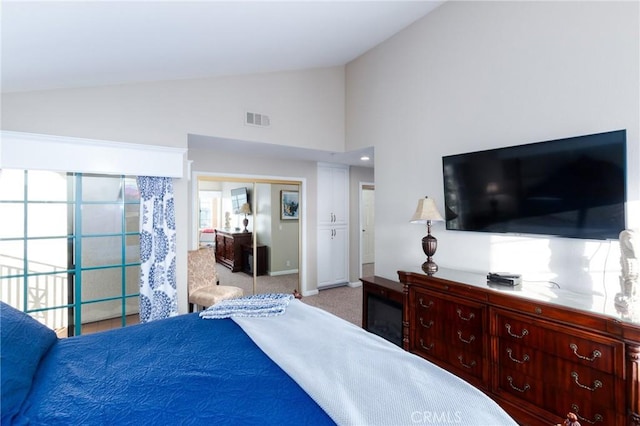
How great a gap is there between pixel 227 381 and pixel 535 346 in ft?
6.20

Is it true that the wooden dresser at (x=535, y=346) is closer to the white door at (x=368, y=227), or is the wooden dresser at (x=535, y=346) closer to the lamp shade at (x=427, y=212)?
the lamp shade at (x=427, y=212)

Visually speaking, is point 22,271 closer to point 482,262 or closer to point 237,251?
Result: point 237,251

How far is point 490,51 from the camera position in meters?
2.71

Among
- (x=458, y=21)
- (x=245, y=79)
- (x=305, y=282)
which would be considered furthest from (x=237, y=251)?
(x=458, y=21)

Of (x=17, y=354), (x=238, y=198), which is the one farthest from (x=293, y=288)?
(x=17, y=354)

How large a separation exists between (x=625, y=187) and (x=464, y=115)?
4.57ft

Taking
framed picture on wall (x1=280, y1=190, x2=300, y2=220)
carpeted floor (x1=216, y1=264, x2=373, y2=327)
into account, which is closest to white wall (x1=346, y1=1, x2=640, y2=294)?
carpeted floor (x1=216, y1=264, x2=373, y2=327)

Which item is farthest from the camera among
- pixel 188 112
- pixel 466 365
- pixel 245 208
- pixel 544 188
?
pixel 245 208

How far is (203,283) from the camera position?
3.75m

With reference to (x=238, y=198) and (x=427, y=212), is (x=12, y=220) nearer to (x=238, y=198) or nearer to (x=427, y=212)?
(x=238, y=198)

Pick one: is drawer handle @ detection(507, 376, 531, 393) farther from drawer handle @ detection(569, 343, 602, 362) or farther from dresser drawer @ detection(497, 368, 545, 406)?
drawer handle @ detection(569, 343, 602, 362)

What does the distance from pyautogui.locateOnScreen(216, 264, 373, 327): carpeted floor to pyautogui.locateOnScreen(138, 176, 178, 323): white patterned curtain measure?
1.93 metres

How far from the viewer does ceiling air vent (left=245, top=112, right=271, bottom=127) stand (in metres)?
3.77

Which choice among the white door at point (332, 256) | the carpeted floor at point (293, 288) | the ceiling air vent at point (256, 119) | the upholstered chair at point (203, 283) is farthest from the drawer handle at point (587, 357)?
the white door at point (332, 256)
